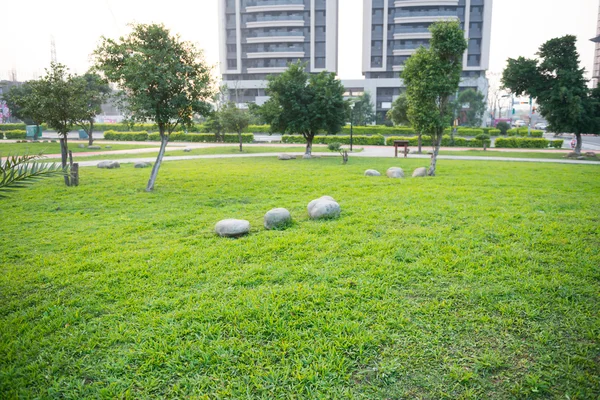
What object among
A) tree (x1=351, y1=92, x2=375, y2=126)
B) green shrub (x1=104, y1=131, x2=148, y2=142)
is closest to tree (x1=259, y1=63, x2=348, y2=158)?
green shrub (x1=104, y1=131, x2=148, y2=142)

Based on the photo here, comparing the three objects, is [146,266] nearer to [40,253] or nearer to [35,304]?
[35,304]

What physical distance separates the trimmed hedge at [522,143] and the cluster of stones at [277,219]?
28859 millimetres

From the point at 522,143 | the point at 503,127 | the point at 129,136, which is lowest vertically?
the point at 522,143

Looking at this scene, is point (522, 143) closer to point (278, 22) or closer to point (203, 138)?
point (203, 138)

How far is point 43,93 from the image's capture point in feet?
38.4

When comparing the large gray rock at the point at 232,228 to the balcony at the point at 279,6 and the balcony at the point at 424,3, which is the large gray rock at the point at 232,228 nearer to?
the balcony at the point at 424,3

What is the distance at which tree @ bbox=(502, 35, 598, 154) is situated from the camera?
2050cm

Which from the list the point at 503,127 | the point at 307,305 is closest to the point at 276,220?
the point at 307,305

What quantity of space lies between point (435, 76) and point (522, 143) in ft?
75.3

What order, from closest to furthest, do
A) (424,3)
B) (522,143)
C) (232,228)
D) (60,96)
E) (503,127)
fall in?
(232,228), (60,96), (522,143), (503,127), (424,3)

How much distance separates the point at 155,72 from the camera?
9.84 m

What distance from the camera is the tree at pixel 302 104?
1978cm

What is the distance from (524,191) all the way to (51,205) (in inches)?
456

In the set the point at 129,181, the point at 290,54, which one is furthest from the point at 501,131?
the point at 129,181
